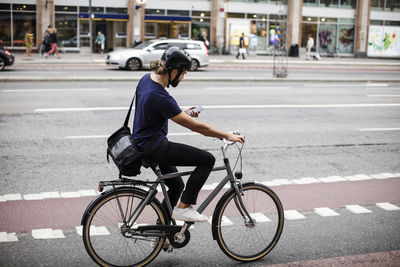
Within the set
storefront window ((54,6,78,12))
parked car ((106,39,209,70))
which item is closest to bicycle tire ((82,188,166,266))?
parked car ((106,39,209,70))

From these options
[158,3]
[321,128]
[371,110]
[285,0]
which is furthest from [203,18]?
[321,128]

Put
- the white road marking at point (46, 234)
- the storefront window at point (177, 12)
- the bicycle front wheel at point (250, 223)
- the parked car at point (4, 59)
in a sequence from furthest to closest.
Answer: the storefront window at point (177, 12)
the parked car at point (4, 59)
the white road marking at point (46, 234)
the bicycle front wheel at point (250, 223)

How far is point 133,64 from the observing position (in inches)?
987

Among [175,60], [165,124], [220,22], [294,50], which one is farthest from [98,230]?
[294,50]

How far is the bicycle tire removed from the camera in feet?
13.8

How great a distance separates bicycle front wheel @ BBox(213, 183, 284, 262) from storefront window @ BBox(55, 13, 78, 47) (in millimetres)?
34531

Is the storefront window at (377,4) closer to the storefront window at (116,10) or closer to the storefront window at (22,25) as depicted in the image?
the storefront window at (116,10)

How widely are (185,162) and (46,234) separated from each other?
183cm

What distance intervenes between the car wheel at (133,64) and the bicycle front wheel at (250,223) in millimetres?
20999

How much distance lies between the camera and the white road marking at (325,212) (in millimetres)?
6074

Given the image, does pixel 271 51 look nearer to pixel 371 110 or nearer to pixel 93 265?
pixel 371 110

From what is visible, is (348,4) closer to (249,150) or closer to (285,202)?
(249,150)

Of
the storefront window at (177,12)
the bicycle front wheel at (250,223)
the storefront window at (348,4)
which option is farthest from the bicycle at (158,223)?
the storefront window at (348,4)

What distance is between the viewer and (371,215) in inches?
239
